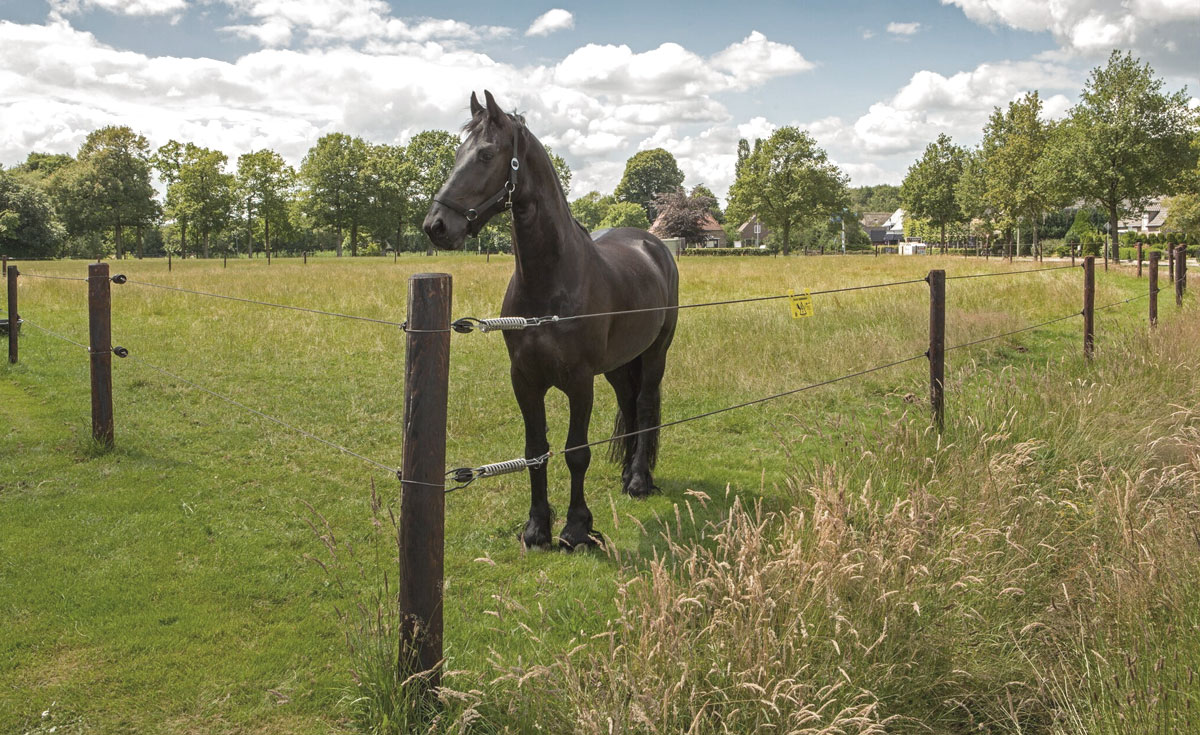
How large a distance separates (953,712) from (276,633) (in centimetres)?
330

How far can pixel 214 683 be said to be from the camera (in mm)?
3518

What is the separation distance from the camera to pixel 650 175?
117938 millimetres

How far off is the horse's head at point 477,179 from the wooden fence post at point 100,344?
13.8 ft

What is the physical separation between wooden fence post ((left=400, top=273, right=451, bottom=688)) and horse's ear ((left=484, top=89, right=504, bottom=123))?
168cm

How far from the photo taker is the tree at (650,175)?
117000 mm

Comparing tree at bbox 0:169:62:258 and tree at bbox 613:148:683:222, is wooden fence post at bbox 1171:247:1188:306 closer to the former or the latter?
tree at bbox 0:169:62:258

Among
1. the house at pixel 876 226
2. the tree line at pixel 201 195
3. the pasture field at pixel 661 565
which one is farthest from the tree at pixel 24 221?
the house at pixel 876 226

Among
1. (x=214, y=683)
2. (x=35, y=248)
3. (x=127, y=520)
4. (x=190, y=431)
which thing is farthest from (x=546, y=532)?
(x=35, y=248)

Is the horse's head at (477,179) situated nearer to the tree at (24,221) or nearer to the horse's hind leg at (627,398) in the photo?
the horse's hind leg at (627,398)

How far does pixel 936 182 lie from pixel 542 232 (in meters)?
69.6

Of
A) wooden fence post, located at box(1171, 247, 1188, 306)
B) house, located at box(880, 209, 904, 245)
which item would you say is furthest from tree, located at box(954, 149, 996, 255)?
house, located at box(880, 209, 904, 245)

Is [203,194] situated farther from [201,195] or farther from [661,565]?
[661,565]

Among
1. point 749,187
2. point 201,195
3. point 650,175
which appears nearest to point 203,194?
point 201,195

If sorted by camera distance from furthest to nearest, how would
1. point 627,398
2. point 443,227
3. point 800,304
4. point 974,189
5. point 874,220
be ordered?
1. point 874,220
2. point 974,189
3. point 627,398
4. point 800,304
5. point 443,227
